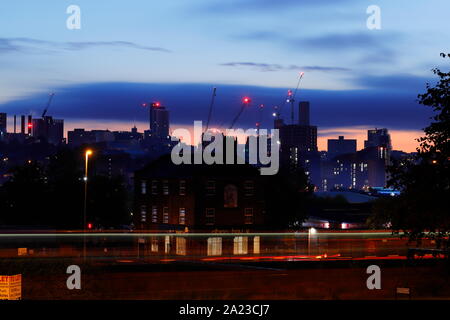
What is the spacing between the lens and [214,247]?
174 feet

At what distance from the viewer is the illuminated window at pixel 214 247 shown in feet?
168

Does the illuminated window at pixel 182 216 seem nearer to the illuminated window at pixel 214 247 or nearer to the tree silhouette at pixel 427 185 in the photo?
the illuminated window at pixel 214 247

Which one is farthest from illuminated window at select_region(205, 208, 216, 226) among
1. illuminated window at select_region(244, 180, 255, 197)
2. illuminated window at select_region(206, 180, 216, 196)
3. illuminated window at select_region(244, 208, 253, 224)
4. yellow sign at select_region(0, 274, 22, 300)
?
yellow sign at select_region(0, 274, 22, 300)

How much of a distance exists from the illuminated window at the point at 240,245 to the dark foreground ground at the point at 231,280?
867 centimetres

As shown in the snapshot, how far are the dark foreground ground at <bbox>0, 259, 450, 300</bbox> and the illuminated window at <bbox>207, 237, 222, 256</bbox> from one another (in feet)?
27.8

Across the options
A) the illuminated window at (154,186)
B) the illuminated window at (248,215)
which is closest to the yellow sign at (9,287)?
the illuminated window at (248,215)

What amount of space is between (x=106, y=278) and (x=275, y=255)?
1779 centimetres

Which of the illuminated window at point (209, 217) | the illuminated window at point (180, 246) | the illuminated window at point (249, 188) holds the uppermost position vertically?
the illuminated window at point (249, 188)

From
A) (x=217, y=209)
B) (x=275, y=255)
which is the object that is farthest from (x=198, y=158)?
(x=275, y=255)

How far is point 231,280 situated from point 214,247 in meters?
17.8

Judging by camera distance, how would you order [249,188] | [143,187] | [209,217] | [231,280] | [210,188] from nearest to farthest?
[231,280] → [209,217] → [210,188] → [249,188] → [143,187]

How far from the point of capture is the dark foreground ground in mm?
29781

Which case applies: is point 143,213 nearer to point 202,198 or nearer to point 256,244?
point 202,198

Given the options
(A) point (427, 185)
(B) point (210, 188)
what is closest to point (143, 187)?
(B) point (210, 188)
